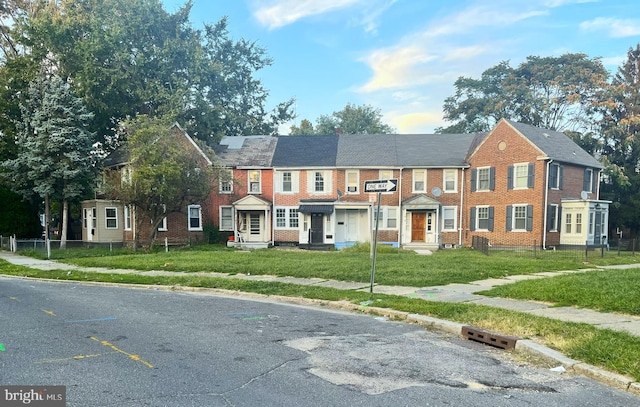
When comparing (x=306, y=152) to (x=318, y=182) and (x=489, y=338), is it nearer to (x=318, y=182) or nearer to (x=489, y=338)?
(x=318, y=182)

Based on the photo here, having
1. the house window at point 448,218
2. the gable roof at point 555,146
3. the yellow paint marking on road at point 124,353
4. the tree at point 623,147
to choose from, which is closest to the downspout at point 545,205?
the gable roof at point 555,146

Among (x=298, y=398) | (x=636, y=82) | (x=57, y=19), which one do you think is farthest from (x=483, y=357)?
(x=636, y=82)

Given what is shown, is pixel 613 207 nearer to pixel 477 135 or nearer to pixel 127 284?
pixel 477 135

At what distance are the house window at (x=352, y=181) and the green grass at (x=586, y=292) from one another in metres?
18.8

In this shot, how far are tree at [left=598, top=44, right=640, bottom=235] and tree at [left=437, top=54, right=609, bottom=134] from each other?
175cm

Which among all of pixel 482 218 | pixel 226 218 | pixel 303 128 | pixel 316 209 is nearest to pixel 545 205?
pixel 482 218

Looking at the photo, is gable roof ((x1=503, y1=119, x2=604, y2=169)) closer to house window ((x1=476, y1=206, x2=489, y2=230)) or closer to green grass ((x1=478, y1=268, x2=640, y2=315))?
house window ((x1=476, y1=206, x2=489, y2=230))

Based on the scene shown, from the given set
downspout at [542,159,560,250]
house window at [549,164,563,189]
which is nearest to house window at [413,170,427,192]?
downspout at [542,159,560,250]

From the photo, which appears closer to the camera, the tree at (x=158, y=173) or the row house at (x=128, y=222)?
the tree at (x=158, y=173)

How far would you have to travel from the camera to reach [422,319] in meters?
7.67

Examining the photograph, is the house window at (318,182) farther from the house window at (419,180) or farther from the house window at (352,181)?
the house window at (419,180)

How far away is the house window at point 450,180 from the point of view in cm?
2916

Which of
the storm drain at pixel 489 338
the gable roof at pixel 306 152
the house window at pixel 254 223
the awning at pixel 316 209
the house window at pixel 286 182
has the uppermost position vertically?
the gable roof at pixel 306 152

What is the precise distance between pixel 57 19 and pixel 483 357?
115ft
